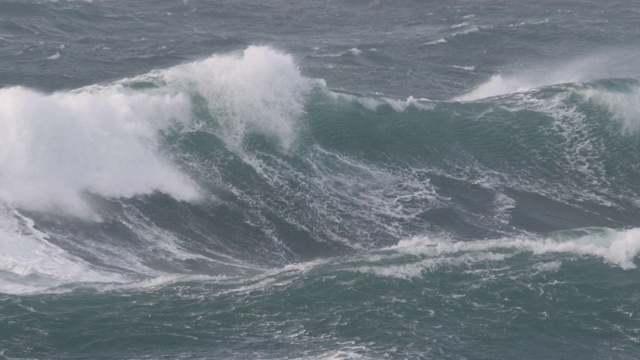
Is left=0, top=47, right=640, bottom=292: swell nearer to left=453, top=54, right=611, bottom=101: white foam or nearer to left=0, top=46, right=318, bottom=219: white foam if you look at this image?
left=0, top=46, right=318, bottom=219: white foam

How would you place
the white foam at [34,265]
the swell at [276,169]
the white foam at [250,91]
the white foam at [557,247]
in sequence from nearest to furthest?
the white foam at [34,265], the white foam at [557,247], the swell at [276,169], the white foam at [250,91]

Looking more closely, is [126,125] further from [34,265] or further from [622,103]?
[622,103]

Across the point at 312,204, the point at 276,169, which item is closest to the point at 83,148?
the point at 276,169

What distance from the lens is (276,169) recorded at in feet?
198

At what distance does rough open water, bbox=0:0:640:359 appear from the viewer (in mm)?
42594

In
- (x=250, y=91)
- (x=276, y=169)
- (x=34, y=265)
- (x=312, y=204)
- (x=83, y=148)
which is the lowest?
(x=34, y=265)

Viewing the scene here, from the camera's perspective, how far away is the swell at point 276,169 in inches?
2084

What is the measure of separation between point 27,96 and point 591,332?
36089 millimetres

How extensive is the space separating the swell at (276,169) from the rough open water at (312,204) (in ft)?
0.46

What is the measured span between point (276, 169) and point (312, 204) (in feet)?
14.6

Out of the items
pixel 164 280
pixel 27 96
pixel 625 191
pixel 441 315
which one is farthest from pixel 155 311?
pixel 625 191

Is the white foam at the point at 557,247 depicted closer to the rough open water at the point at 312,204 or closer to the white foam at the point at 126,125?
the rough open water at the point at 312,204

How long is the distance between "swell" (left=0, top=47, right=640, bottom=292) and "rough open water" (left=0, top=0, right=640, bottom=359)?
0.14m

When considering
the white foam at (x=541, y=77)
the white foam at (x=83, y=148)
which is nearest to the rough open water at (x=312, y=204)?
the white foam at (x=83, y=148)
